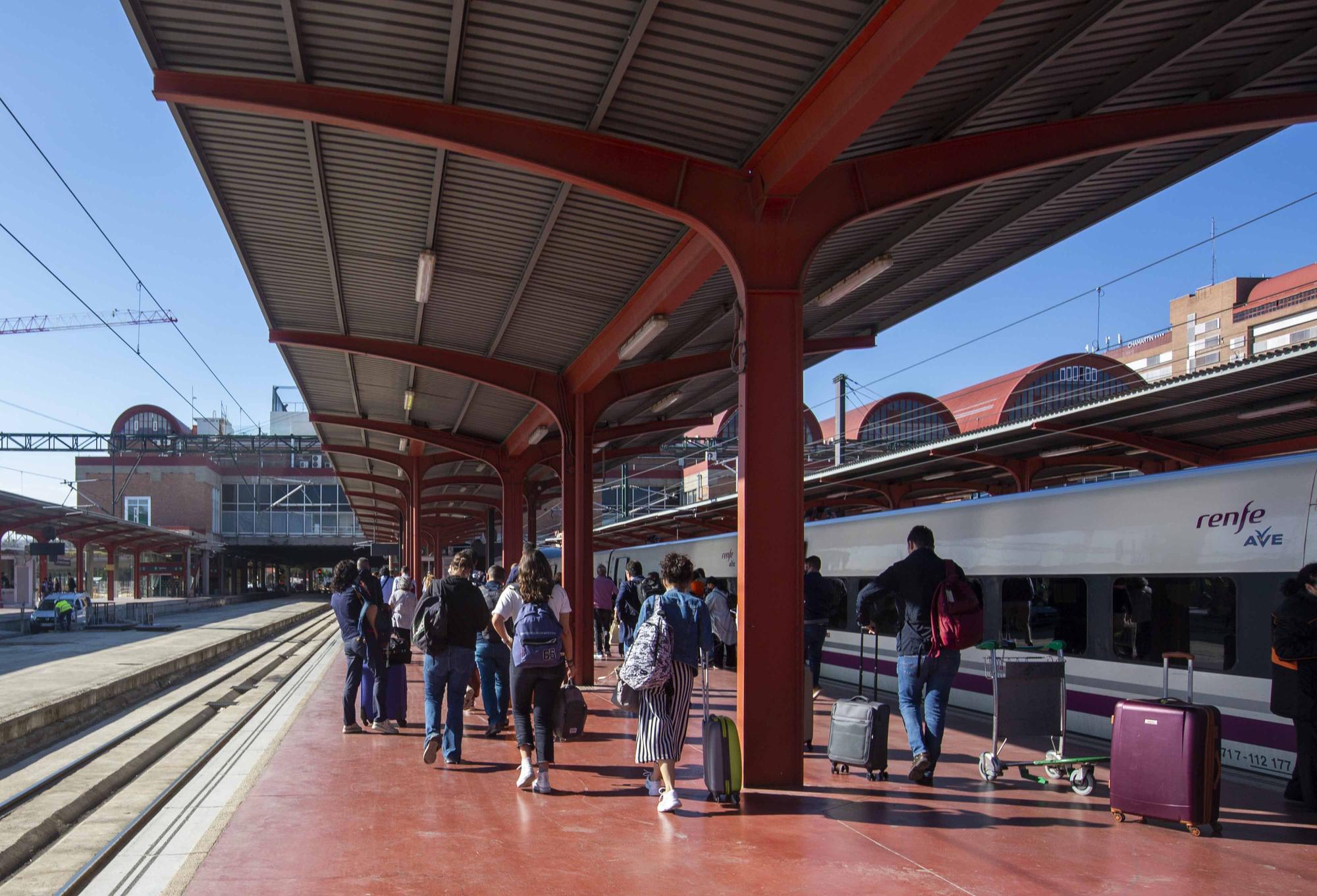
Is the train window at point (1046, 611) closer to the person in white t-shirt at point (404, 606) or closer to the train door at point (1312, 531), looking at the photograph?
the train door at point (1312, 531)

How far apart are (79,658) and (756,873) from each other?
66.0 feet

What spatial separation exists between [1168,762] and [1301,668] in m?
1.46

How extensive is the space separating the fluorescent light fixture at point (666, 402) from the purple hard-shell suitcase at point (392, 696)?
27.3ft

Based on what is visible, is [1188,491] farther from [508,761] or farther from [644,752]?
[508,761]

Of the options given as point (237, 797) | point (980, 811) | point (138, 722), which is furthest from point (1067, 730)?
point (138, 722)

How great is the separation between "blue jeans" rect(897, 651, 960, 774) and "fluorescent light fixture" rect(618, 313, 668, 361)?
5.12 metres

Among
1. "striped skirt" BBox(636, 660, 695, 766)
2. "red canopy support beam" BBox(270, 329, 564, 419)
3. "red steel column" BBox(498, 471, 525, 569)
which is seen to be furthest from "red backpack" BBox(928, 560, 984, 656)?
"red steel column" BBox(498, 471, 525, 569)

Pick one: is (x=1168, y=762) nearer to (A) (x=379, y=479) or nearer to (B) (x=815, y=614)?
(B) (x=815, y=614)

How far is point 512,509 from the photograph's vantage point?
25.2 m

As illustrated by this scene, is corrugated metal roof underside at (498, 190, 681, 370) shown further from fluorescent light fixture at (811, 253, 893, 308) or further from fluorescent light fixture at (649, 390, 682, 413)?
fluorescent light fixture at (649, 390, 682, 413)

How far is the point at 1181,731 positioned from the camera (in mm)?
6930

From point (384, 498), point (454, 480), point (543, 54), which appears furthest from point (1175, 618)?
point (384, 498)

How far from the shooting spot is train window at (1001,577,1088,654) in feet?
38.9

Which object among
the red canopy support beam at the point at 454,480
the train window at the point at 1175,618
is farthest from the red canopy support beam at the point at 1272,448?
the red canopy support beam at the point at 454,480
